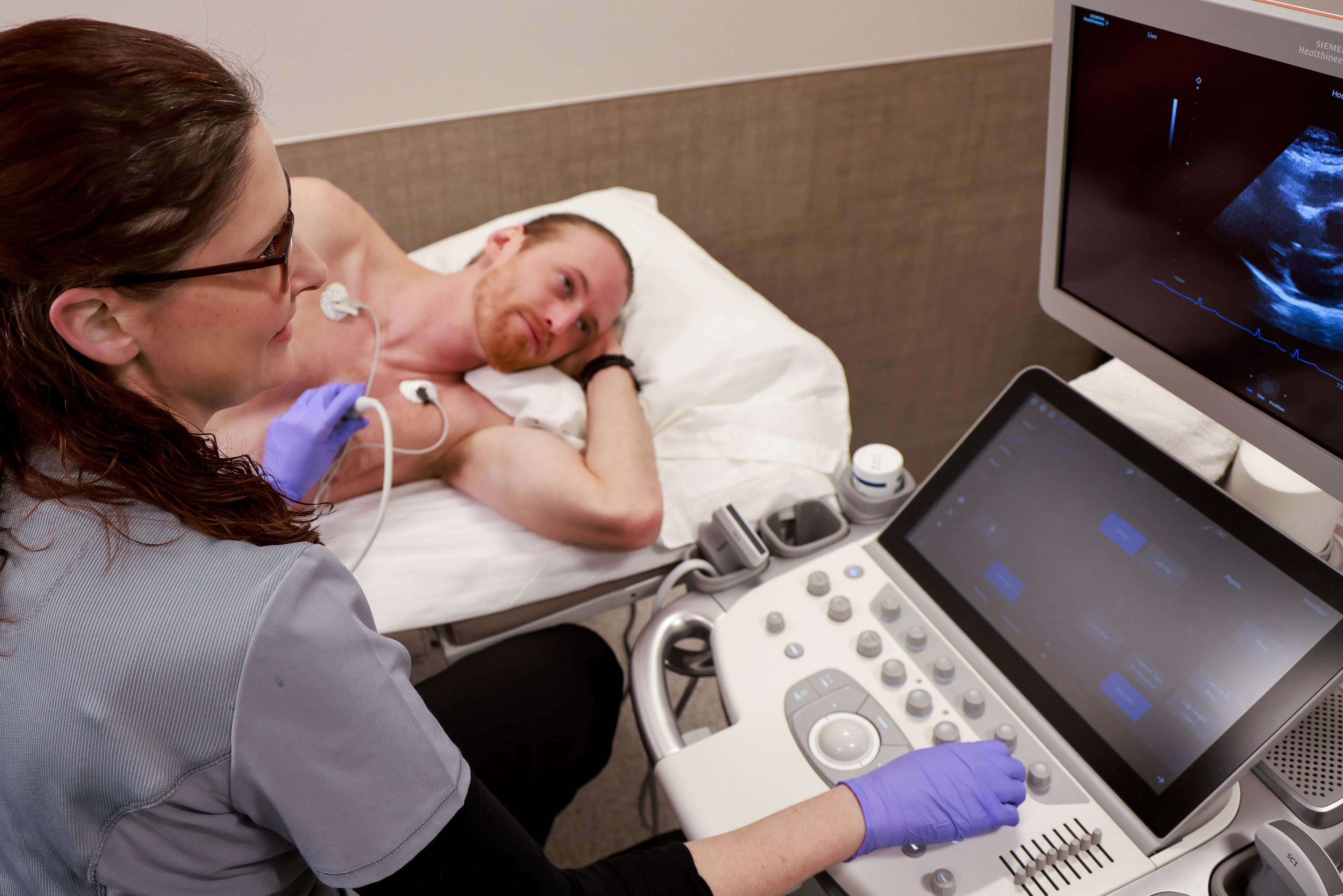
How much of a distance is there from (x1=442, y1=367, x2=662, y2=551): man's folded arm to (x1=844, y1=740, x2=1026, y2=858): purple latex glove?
54 centimetres

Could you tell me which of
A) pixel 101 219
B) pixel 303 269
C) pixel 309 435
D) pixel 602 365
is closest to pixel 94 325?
pixel 101 219

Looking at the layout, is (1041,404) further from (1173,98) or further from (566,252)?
(566,252)

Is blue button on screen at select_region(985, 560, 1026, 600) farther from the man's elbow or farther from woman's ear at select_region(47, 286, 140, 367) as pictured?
woman's ear at select_region(47, 286, 140, 367)

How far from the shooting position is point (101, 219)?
24.0 inches

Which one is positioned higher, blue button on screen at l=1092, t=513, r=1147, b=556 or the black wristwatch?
blue button on screen at l=1092, t=513, r=1147, b=556

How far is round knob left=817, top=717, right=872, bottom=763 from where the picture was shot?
949 millimetres

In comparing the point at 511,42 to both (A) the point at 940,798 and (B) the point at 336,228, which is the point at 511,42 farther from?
(A) the point at 940,798

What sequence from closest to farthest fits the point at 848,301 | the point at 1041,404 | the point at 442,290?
the point at 1041,404
the point at 442,290
the point at 848,301

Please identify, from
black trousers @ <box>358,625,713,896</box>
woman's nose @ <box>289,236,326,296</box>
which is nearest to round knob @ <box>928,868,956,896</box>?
black trousers @ <box>358,625,713,896</box>

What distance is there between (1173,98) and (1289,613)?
1.47ft

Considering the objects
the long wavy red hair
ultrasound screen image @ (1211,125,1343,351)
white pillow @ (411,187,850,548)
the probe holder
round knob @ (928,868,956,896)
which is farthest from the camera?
white pillow @ (411,187,850,548)

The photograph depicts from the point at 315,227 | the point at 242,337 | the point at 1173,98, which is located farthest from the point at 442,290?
the point at 1173,98

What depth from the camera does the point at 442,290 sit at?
159 cm

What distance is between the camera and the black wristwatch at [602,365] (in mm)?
1575
